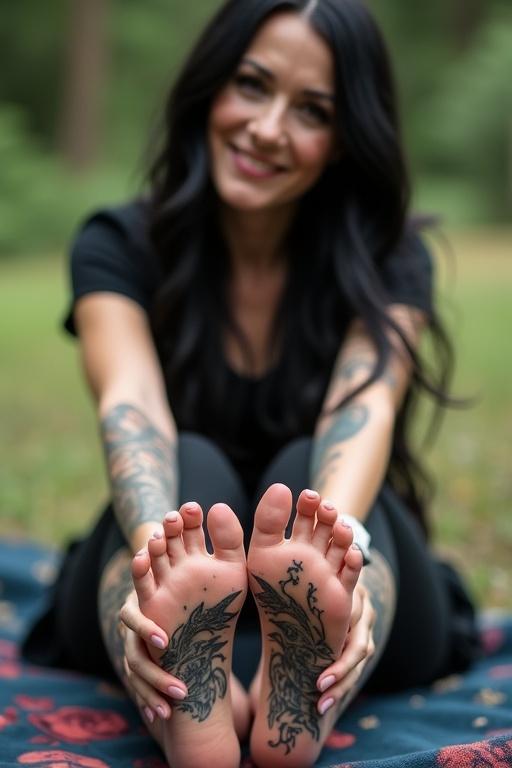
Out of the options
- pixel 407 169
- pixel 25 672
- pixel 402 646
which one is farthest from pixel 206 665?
pixel 407 169

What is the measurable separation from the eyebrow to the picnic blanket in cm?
105

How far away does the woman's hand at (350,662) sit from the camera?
1.38 m

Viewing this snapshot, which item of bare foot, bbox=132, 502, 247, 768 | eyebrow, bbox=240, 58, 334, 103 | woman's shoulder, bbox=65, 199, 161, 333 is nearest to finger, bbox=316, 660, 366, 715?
bare foot, bbox=132, 502, 247, 768

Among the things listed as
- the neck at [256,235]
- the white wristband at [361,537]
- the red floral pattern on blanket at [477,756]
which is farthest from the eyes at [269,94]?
the red floral pattern on blanket at [477,756]

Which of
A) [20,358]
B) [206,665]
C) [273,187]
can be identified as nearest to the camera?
[206,665]

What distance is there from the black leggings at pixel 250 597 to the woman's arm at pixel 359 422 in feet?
0.16

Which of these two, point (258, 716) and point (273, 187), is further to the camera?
point (273, 187)

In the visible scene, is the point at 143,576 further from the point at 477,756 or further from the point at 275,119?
the point at 275,119

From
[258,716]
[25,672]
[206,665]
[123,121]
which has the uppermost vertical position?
[206,665]

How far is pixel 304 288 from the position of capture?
2223mm

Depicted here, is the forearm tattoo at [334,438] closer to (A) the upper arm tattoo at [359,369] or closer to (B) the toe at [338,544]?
(A) the upper arm tattoo at [359,369]

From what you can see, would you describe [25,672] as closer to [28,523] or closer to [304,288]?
[304,288]

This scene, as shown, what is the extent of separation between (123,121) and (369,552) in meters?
14.2

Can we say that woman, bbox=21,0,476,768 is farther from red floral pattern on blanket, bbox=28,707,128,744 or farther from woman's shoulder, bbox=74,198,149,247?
red floral pattern on blanket, bbox=28,707,128,744
